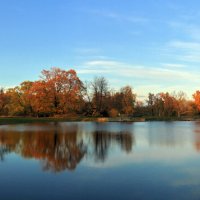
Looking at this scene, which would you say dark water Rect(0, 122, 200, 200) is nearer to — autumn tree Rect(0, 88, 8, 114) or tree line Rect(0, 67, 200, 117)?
tree line Rect(0, 67, 200, 117)

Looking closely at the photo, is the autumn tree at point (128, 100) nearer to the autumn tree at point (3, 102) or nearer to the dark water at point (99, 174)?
the autumn tree at point (3, 102)

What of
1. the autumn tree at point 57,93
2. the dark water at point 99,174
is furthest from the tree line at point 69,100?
the dark water at point 99,174

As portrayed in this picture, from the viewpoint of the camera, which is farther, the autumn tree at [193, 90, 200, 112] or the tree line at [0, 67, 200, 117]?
the autumn tree at [193, 90, 200, 112]

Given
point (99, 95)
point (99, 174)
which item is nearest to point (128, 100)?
point (99, 95)

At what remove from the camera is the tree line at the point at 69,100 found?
59.0 meters

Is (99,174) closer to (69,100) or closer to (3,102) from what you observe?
(69,100)

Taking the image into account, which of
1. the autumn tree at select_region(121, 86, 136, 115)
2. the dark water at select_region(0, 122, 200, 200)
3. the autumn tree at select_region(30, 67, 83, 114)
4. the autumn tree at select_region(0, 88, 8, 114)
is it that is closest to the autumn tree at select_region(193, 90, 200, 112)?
the autumn tree at select_region(121, 86, 136, 115)

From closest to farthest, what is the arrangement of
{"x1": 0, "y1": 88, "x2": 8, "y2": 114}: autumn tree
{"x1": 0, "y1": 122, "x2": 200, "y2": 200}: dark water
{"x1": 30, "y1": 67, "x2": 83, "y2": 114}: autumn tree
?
{"x1": 0, "y1": 122, "x2": 200, "y2": 200}: dark water
{"x1": 30, "y1": 67, "x2": 83, "y2": 114}: autumn tree
{"x1": 0, "y1": 88, "x2": 8, "y2": 114}: autumn tree

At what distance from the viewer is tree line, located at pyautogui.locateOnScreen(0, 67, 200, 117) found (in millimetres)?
58969

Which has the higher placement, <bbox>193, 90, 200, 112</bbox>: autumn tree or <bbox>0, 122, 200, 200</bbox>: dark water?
<bbox>193, 90, 200, 112</bbox>: autumn tree

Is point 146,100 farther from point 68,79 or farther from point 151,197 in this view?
point 151,197

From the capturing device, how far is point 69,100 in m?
59.7

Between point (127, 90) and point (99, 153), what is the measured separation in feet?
215

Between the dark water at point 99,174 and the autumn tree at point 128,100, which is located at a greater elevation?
the autumn tree at point 128,100
